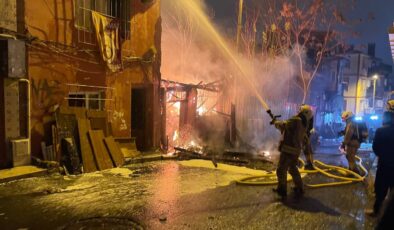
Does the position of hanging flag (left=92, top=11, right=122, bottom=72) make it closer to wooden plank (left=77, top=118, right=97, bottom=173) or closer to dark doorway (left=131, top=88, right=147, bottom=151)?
dark doorway (left=131, top=88, right=147, bottom=151)

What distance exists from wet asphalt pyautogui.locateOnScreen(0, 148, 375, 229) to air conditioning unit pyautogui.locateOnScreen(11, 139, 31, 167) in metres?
0.86

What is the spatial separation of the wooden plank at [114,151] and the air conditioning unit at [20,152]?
7.55 ft

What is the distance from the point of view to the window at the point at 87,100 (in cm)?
1086

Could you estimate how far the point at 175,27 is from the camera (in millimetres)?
34094

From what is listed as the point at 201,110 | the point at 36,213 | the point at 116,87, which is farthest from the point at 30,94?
the point at 201,110

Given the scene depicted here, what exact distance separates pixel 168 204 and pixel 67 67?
5.92 m

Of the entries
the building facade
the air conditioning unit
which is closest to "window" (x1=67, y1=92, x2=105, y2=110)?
the building facade

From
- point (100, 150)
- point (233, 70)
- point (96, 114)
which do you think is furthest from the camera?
point (233, 70)

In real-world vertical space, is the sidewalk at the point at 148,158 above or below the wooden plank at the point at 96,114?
below

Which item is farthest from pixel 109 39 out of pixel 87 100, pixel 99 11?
pixel 87 100

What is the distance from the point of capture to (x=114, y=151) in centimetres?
1075

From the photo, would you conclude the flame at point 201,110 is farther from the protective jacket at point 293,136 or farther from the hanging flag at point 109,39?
the protective jacket at point 293,136

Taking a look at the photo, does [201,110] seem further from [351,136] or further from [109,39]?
[351,136]

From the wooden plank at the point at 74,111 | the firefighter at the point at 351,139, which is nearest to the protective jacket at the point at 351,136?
the firefighter at the point at 351,139
